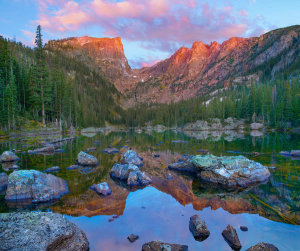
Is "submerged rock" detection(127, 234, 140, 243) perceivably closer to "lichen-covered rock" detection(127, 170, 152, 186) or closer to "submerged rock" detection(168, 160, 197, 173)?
"lichen-covered rock" detection(127, 170, 152, 186)

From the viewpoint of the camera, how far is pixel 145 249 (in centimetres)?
732

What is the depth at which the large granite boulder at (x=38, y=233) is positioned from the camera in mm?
6023

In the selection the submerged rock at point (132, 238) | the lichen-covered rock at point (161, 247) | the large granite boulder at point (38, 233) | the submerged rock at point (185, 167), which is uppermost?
the large granite boulder at point (38, 233)

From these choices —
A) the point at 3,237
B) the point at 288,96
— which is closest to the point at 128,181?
→ the point at 3,237

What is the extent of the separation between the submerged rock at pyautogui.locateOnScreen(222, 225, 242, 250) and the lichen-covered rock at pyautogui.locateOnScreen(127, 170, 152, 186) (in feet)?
29.2

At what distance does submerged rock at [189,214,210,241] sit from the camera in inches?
337

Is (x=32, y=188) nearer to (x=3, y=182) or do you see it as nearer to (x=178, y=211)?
(x=3, y=182)

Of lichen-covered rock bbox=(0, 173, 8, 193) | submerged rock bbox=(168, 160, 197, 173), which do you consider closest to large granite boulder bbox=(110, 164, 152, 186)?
submerged rock bbox=(168, 160, 197, 173)

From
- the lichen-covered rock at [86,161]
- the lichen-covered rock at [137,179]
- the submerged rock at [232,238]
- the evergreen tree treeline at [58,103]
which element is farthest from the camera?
the evergreen tree treeline at [58,103]

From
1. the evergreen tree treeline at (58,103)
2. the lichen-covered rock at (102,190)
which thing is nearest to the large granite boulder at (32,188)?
the lichen-covered rock at (102,190)

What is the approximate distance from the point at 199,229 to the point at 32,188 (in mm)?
11313

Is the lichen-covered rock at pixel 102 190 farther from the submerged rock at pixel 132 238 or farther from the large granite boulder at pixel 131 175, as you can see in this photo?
the submerged rock at pixel 132 238

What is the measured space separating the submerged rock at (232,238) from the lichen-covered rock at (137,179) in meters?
8.90

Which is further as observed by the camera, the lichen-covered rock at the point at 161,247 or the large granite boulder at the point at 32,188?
the large granite boulder at the point at 32,188
